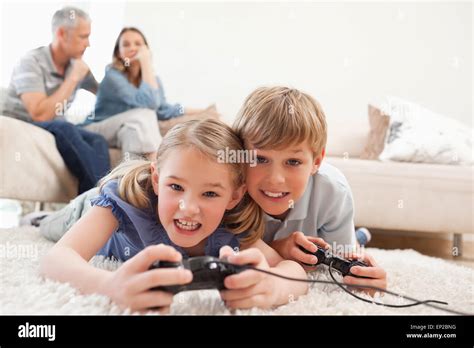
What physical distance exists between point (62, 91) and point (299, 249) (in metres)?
1.40

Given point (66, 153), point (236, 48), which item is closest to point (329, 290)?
point (66, 153)

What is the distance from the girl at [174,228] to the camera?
647 millimetres

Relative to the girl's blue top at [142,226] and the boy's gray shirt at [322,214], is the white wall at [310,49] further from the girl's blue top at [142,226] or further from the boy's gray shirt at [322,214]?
the girl's blue top at [142,226]

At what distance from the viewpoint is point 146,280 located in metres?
0.62

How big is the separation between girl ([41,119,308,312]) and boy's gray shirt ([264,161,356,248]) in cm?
12

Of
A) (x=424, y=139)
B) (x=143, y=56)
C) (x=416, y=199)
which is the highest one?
(x=143, y=56)

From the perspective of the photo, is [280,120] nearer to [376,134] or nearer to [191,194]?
[191,194]

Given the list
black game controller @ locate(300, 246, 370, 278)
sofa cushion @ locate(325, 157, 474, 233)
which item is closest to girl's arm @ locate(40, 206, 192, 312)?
black game controller @ locate(300, 246, 370, 278)

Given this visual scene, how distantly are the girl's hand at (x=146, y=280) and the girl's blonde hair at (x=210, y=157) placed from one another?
10.1 inches

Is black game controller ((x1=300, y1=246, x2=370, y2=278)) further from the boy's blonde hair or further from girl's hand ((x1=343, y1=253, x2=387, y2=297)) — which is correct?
the boy's blonde hair

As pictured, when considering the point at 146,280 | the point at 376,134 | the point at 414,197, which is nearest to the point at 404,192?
the point at 414,197

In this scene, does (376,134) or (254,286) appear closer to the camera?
(254,286)

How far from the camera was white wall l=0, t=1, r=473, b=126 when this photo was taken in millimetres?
2967
